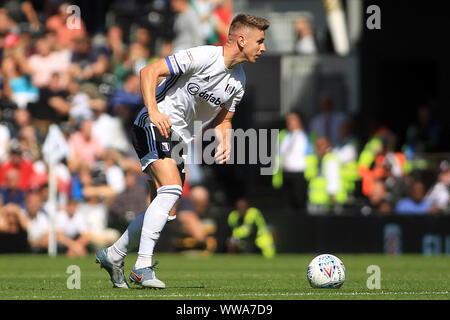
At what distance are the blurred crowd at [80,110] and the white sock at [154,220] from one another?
28.7 ft

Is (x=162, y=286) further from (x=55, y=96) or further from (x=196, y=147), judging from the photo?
(x=55, y=96)

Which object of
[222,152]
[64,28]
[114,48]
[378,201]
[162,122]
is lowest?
[378,201]

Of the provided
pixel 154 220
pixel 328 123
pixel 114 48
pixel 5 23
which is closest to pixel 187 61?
pixel 154 220

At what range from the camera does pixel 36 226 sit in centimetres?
1764

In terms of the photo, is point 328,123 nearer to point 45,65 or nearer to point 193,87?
point 45,65

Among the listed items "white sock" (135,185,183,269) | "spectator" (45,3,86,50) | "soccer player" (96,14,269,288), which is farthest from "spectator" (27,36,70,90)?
"white sock" (135,185,183,269)

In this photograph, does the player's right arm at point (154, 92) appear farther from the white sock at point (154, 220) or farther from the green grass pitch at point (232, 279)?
the green grass pitch at point (232, 279)

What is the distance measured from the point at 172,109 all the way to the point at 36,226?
353 inches

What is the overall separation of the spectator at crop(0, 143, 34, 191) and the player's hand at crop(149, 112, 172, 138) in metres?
10.1

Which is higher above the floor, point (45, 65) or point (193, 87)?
point (45, 65)

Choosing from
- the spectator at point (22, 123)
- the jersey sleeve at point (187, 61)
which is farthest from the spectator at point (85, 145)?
the jersey sleeve at point (187, 61)

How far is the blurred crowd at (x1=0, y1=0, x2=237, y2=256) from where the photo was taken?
58.4 feet

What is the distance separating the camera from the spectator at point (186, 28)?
20.4 meters

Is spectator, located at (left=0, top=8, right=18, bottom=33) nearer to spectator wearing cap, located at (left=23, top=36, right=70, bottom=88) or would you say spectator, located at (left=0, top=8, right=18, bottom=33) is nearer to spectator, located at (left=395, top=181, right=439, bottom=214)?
spectator wearing cap, located at (left=23, top=36, right=70, bottom=88)
